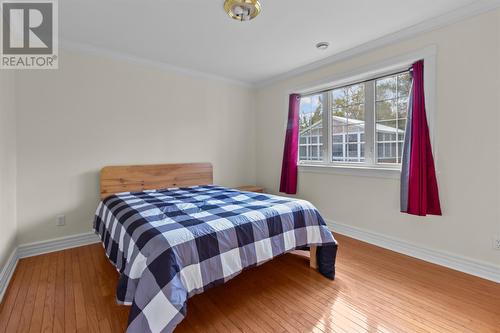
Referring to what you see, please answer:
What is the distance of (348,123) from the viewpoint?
3191mm

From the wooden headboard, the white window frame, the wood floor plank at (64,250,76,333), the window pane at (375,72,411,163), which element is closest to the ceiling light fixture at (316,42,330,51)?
the white window frame

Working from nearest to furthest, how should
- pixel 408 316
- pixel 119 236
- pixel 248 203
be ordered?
pixel 408 316 < pixel 119 236 < pixel 248 203

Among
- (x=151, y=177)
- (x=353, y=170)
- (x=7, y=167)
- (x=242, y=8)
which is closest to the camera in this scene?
(x=242, y=8)

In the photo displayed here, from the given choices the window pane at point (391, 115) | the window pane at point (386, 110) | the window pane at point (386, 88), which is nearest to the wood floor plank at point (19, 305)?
the window pane at point (391, 115)

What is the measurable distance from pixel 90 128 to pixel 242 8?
2256mm

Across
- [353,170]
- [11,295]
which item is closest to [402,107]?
[353,170]

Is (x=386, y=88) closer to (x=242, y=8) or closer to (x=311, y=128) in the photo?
(x=311, y=128)

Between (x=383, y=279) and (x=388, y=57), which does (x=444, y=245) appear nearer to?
(x=383, y=279)

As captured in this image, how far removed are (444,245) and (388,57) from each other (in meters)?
2.07

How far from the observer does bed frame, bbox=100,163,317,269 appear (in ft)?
9.47

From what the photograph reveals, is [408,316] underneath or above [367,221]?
underneath

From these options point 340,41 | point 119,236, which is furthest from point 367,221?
point 119,236

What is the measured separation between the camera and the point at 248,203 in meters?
2.26

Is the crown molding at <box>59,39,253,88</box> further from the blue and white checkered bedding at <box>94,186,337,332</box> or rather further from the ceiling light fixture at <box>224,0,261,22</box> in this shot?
the blue and white checkered bedding at <box>94,186,337,332</box>
